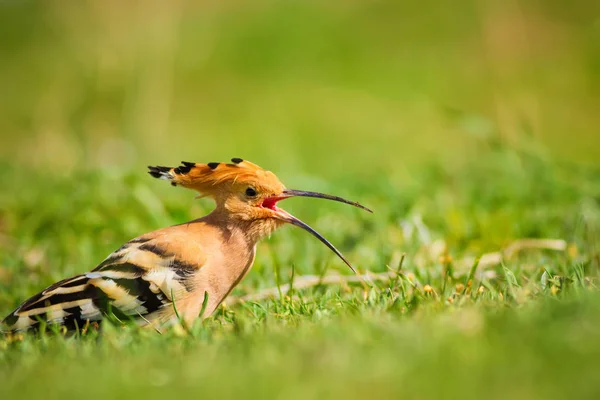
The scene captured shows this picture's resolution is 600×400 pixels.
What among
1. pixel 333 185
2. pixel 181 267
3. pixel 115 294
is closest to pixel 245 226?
pixel 181 267

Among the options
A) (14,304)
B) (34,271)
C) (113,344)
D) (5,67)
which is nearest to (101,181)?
(34,271)

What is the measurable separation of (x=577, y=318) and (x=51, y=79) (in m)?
10.1

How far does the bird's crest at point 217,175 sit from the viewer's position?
11.1 feet

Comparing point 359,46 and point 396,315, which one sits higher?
point 359,46

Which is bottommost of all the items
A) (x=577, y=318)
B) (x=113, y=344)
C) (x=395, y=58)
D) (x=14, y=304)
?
(x=14, y=304)

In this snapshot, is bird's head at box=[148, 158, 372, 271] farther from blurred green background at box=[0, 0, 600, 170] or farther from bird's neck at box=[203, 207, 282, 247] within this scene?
blurred green background at box=[0, 0, 600, 170]

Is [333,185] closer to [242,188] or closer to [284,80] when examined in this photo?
[242,188]

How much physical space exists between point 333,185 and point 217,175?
6.51 feet

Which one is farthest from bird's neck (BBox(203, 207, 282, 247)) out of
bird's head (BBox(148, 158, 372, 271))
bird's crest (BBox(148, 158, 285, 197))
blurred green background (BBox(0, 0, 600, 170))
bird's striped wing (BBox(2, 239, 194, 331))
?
blurred green background (BBox(0, 0, 600, 170))

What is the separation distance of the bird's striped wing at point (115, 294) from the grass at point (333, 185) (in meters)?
0.15

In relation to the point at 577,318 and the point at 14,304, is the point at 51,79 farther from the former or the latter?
the point at 577,318

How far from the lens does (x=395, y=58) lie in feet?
37.5

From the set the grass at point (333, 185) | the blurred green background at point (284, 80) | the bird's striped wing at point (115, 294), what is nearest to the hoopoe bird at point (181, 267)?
the bird's striped wing at point (115, 294)

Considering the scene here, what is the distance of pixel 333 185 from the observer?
5309mm
